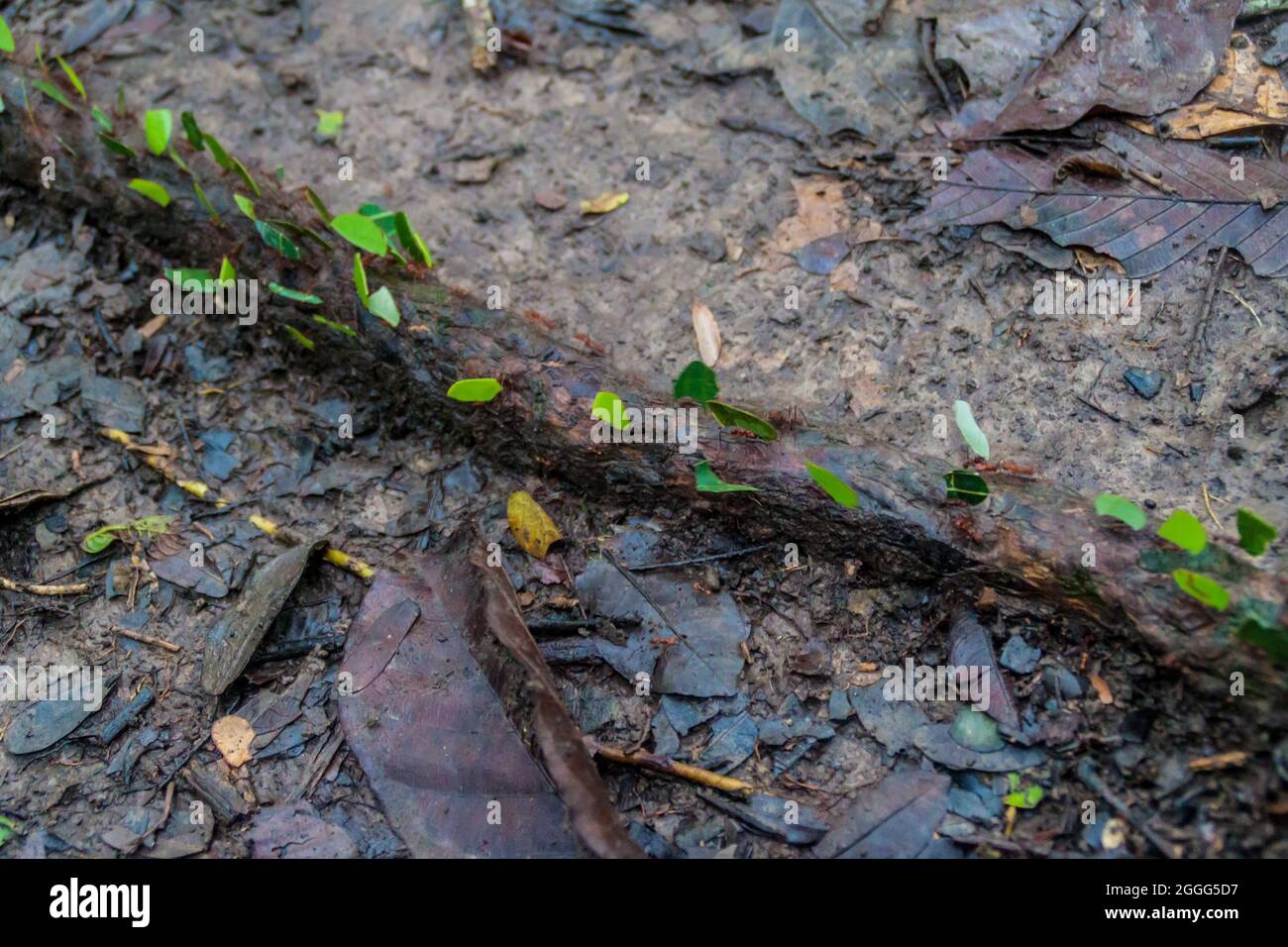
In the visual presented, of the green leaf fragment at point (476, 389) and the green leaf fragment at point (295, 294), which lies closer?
the green leaf fragment at point (476, 389)

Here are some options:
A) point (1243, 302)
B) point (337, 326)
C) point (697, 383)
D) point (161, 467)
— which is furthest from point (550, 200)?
point (1243, 302)

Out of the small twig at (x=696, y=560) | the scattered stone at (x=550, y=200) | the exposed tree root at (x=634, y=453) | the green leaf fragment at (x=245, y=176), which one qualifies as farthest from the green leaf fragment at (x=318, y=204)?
the small twig at (x=696, y=560)

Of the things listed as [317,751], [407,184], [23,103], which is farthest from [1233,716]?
[23,103]

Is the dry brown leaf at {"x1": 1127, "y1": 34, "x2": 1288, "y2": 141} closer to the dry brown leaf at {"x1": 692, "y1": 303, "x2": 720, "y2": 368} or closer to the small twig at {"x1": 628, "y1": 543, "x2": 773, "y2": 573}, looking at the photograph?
the dry brown leaf at {"x1": 692, "y1": 303, "x2": 720, "y2": 368}

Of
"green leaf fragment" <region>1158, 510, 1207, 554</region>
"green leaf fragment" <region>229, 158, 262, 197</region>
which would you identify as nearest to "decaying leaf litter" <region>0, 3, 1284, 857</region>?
"green leaf fragment" <region>1158, 510, 1207, 554</region>

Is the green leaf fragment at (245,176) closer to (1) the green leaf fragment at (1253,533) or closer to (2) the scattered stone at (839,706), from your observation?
(2) the scattered stone at (839,706)
